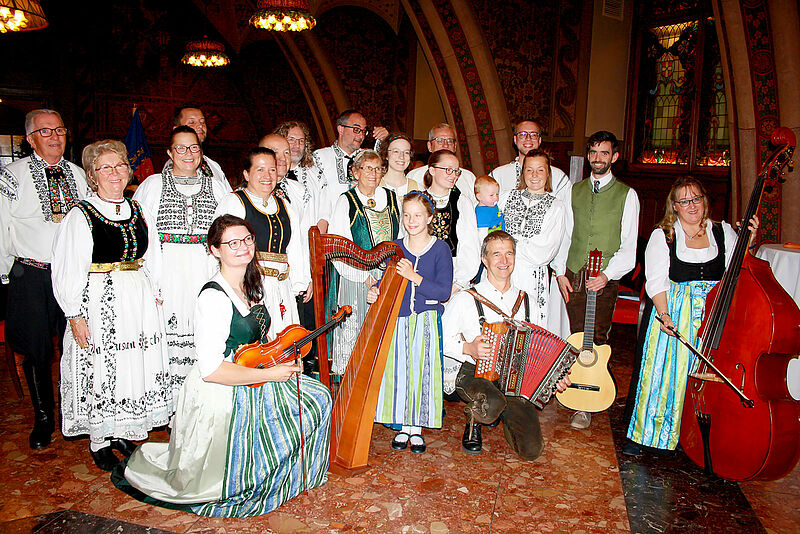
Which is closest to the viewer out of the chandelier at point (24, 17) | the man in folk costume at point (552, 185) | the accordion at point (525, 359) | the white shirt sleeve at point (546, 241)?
the accordion at point (525, 359)

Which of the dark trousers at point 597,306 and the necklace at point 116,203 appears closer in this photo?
the necklace at point 116,203

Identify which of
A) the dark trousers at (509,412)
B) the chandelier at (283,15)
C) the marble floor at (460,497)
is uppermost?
the chandelier at (283,15)

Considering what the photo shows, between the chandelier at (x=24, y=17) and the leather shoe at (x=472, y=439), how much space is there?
15.4 ft

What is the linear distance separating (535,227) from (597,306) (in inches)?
24.4

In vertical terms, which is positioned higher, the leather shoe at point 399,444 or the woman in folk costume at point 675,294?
the woman in folk costume at point 675,294

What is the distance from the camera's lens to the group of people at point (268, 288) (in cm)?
245

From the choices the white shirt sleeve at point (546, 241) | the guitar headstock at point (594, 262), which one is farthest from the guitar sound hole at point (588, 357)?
the white shirt sleeve at point (546, 241)

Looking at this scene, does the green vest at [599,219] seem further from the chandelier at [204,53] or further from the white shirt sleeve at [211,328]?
the chandelier at [204,53]

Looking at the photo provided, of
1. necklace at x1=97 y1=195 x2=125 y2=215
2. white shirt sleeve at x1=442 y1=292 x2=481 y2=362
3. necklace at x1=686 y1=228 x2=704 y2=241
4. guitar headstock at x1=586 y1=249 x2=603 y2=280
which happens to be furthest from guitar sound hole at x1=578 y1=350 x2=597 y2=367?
necklace at x1=97 y1=195 x2=125 y2=215

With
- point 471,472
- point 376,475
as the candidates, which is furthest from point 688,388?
point 376,475

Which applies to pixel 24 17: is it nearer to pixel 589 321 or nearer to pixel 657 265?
pixel 589 321

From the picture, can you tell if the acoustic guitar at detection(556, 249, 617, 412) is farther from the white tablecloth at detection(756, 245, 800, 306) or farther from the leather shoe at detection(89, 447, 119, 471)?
the leather shoe at detection(89, 447, 119, 471)

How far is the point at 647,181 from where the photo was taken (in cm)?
712

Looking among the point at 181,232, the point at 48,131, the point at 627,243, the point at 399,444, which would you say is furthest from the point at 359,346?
the point at 48,131
